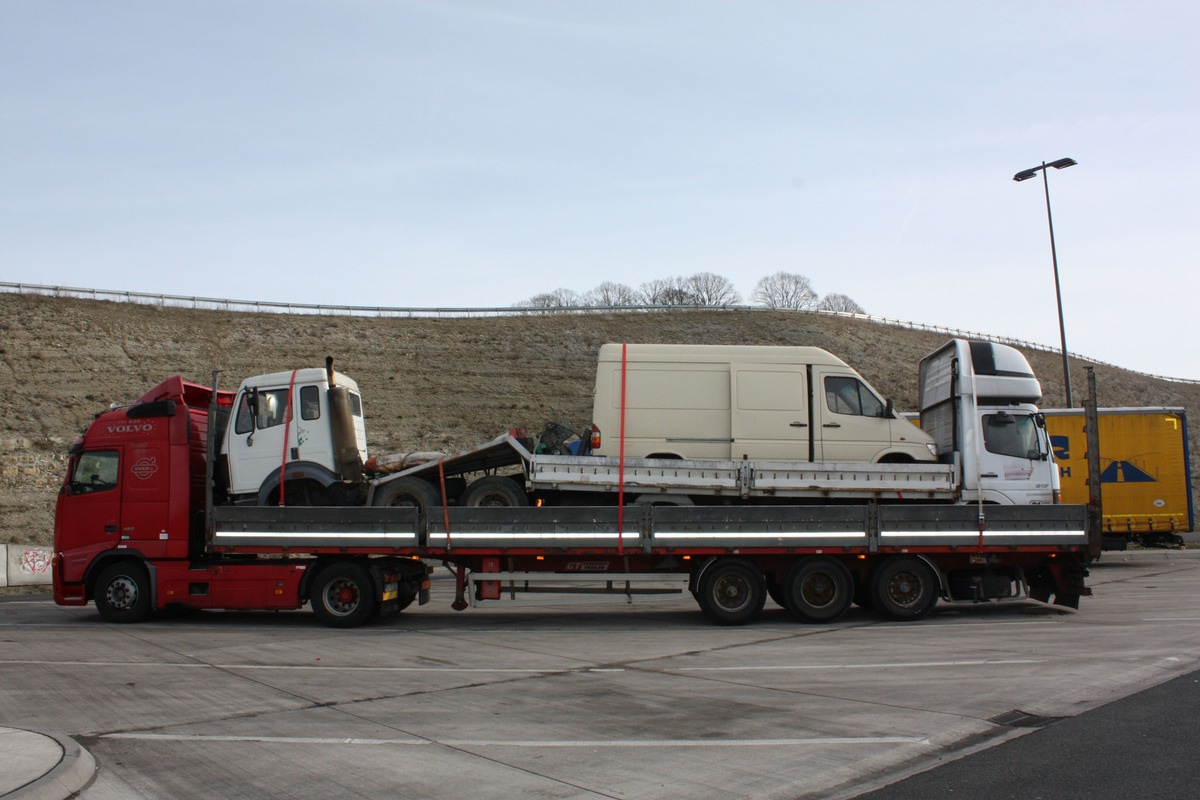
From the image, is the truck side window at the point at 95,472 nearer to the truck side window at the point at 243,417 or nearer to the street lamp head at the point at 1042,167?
the truck side window at the point at 243,417

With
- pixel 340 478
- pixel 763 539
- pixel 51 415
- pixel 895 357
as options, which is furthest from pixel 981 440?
pixel 895 357

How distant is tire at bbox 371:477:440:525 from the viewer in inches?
565

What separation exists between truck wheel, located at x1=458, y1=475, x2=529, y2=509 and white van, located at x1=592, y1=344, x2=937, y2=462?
52.6 inches

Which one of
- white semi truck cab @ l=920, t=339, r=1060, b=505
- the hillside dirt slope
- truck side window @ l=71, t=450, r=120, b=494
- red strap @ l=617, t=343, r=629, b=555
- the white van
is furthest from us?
the hillside dirt slope

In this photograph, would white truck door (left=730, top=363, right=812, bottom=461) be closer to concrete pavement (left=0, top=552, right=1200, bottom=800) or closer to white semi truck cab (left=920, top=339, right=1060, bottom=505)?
white semi truck cab (left=920, top=339, right=1060, bottom=505)

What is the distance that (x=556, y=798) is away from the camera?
577 cm

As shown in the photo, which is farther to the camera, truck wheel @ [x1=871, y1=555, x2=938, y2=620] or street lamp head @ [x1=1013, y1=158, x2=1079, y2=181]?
street lamp head @ [x1=1013, y1=158, x2=1079, y2=181]

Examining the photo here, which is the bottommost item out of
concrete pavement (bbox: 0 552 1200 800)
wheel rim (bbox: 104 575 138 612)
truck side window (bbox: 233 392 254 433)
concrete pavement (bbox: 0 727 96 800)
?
concrete pavement (bbox: 0 552 1200 800)

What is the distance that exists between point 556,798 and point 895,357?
59.8 metres

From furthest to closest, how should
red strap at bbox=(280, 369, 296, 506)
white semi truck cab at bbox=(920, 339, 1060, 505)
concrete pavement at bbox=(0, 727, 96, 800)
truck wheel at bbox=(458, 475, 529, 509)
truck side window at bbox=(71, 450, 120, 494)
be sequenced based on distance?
white semi truck cab at bbox=(920, 339, 1060, 505) → truck side window at bbox=(71, 450, 120, 494) → red strap at bbox=(280, 369, 296, 506) → truck wheel at bbox=(458, 475, 529, 509) → concrete pavement at bbox=(0, 727, 96, 800)

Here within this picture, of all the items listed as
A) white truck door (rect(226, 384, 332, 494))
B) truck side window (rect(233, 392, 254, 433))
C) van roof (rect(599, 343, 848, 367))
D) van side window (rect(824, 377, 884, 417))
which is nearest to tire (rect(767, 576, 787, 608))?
van side window (rect(824, 377, 884, 417))

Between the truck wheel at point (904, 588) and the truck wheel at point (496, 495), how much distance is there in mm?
5323

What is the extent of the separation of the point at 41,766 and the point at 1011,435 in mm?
13301

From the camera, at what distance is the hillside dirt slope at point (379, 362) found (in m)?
40.5
